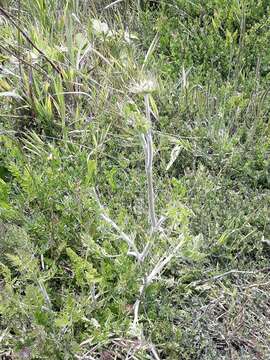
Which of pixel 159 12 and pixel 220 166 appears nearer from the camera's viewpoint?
pixel 220 166

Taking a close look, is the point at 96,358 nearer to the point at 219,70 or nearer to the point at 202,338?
the point at 202,338

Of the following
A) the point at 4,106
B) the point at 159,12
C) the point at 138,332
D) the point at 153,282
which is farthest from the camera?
the point at 159,12

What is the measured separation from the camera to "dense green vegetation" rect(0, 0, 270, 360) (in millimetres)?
1581

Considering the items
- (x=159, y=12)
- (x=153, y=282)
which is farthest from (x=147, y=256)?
(x=159, y=12)

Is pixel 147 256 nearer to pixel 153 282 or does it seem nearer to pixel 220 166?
pixel 153 282

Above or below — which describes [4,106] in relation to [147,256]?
above

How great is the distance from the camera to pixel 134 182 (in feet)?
6.56

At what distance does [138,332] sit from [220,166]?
0.81 metres

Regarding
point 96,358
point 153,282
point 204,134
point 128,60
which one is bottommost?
point 96,358

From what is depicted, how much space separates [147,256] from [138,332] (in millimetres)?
272

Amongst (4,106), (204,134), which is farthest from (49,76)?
(204,134)

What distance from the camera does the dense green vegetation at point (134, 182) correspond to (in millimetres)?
1581

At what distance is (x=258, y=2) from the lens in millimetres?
2580

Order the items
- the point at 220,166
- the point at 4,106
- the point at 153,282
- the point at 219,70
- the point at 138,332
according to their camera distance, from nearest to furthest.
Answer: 1. the point at 138,332
2. the point at 153,282
3. the point at 220,166
4. the point at 4,106
5. the point at 219,70
